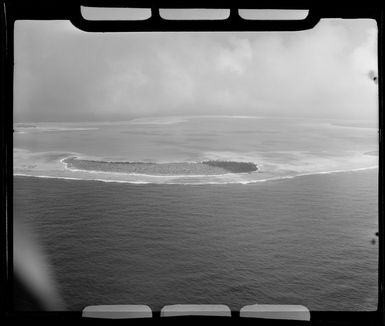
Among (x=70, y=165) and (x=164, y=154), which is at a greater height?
(x=164, y=154)

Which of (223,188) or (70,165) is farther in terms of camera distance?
(70,165)

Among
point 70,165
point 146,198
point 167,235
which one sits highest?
point 70,165

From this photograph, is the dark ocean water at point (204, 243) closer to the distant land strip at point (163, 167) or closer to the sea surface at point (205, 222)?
the sea surface at point (205, 222)

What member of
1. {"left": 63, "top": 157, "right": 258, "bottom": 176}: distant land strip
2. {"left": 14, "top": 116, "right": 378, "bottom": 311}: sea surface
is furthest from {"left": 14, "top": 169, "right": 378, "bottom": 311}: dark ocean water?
{"left": 63, "top": 157, "right": 258, "bottom": 176}: distant land strip

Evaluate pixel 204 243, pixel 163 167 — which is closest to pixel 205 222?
pixel 204 243

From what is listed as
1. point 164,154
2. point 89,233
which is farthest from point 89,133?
point 89,233

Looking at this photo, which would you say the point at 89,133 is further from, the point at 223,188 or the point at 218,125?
the point at 223,188

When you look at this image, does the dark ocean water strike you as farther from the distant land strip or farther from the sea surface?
the distant land strip
